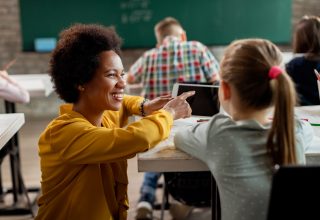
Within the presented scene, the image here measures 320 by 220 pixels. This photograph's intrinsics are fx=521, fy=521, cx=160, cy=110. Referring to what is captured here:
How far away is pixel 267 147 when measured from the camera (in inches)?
53.0

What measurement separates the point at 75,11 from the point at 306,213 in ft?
15.9

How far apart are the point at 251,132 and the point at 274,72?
0.17 metres

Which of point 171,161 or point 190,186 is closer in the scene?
point 171,161

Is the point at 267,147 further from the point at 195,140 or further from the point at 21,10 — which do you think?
the point at 21,10

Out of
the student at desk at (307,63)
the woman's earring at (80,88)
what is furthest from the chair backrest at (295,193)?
the student at desk at (307,63)

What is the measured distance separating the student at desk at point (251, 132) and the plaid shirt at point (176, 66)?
2030 mm

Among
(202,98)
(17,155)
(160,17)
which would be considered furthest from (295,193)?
(160,17)

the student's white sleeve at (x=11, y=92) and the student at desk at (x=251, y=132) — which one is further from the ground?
the student at desk at (x=251, y=132)

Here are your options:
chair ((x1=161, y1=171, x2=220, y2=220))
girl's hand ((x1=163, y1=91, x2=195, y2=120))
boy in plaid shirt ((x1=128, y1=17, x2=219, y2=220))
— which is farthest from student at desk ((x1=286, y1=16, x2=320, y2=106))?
girl's hand ((x1=163, y1=91, x2=195, y2=120))

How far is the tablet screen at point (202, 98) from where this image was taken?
6.39 ft

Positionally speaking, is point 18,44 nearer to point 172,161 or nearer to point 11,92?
point 11,92

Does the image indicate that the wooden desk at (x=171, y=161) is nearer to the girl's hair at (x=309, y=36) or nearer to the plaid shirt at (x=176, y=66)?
the girl's hair at (x=309, y=36)

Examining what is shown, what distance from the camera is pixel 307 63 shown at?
9.92 ft

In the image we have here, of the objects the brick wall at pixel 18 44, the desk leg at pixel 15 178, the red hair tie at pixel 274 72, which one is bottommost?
the desk leg at pixel 15 178
